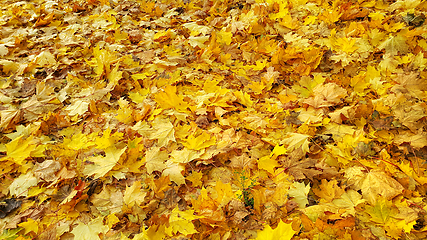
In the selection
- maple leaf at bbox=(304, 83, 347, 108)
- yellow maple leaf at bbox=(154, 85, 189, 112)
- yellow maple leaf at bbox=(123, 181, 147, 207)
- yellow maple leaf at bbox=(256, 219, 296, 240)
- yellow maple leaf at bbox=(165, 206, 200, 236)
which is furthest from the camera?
yellow maple leaf at bbox=(154, 85, 189, 112)

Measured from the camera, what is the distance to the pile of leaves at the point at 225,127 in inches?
56.1

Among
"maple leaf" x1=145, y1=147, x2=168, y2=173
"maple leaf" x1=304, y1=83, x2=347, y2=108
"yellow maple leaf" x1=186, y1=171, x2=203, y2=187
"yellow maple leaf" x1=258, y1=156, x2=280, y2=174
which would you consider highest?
"maple leaf" x1=304, y1=83, x2=347, y2=108

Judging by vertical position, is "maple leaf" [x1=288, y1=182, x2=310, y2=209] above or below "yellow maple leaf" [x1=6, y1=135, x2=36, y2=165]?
below

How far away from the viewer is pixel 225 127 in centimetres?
200

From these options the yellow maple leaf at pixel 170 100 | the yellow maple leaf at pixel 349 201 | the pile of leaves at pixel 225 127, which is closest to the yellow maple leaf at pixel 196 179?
the pile of leaves at pixel 225 127

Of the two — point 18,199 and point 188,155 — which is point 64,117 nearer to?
point 18,199

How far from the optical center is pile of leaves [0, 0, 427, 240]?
142cm

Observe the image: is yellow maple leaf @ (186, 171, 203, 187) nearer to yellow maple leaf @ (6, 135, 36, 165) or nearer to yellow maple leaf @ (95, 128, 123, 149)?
yellow maple leaf @ (95, 128, 123, 149)

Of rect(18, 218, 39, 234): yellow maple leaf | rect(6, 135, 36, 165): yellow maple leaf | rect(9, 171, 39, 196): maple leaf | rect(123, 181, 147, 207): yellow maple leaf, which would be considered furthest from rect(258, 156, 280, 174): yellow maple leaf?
rect(6, 135, 36, 165): yellow maple leaf

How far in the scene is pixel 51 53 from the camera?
2822mm

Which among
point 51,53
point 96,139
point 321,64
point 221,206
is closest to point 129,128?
point 96,139

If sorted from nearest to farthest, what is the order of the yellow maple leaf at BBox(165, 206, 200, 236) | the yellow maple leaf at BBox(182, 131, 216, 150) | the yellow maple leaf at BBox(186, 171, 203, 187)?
the yellow maple leaf at BBox(165, 206, 200, 236)
the yellow maple leaf at BBox(186, 171, 203, 187)
the yellow maple leaf at BBox(182, 131, 216, 150)

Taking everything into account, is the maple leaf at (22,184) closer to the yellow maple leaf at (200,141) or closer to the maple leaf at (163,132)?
the maple leaf at (163,132)

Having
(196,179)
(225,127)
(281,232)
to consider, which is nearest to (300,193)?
(281,232)
